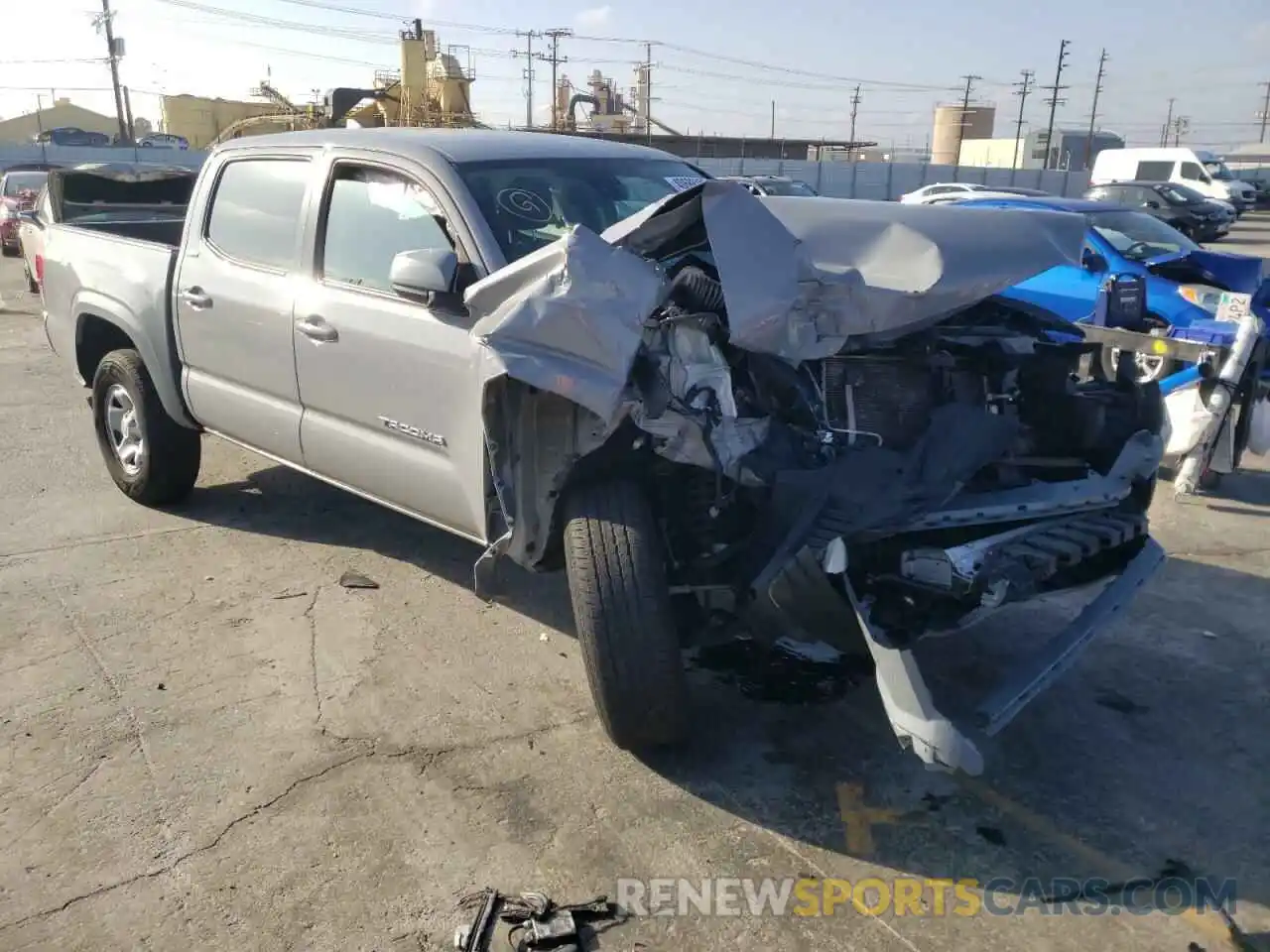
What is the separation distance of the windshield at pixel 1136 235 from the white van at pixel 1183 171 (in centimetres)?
2366

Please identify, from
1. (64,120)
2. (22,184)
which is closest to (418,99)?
(22,184)

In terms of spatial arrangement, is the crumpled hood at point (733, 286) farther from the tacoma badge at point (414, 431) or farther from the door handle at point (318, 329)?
the door handle at point (318, 329)

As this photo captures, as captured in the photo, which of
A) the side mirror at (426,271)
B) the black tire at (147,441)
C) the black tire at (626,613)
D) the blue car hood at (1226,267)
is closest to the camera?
the black tire at (626,613)

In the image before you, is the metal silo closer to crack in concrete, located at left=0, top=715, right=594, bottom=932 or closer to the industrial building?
the industrial building

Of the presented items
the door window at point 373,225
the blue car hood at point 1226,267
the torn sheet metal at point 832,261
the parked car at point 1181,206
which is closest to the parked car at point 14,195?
the door window at point 373,225

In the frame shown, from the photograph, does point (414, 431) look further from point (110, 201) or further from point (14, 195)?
point (14, 195)

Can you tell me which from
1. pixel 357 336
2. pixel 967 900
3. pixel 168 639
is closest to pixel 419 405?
pixel 357 336

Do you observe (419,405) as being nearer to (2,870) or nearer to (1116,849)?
(2,870)

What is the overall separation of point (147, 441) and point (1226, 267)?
7867 millimetres

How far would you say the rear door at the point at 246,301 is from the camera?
14.9ft

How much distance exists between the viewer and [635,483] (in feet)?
10.9

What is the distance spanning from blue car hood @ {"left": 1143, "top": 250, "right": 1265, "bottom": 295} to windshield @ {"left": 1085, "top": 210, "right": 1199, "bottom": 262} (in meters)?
0.17

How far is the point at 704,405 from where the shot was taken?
313cm

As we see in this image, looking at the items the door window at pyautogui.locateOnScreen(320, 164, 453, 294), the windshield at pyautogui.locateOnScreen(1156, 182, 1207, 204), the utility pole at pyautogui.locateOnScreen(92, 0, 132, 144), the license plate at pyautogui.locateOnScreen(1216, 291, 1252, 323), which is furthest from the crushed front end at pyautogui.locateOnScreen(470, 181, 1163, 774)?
the utility pole at pyautogui.locateOnScreen(92, 0, 132, 144)
